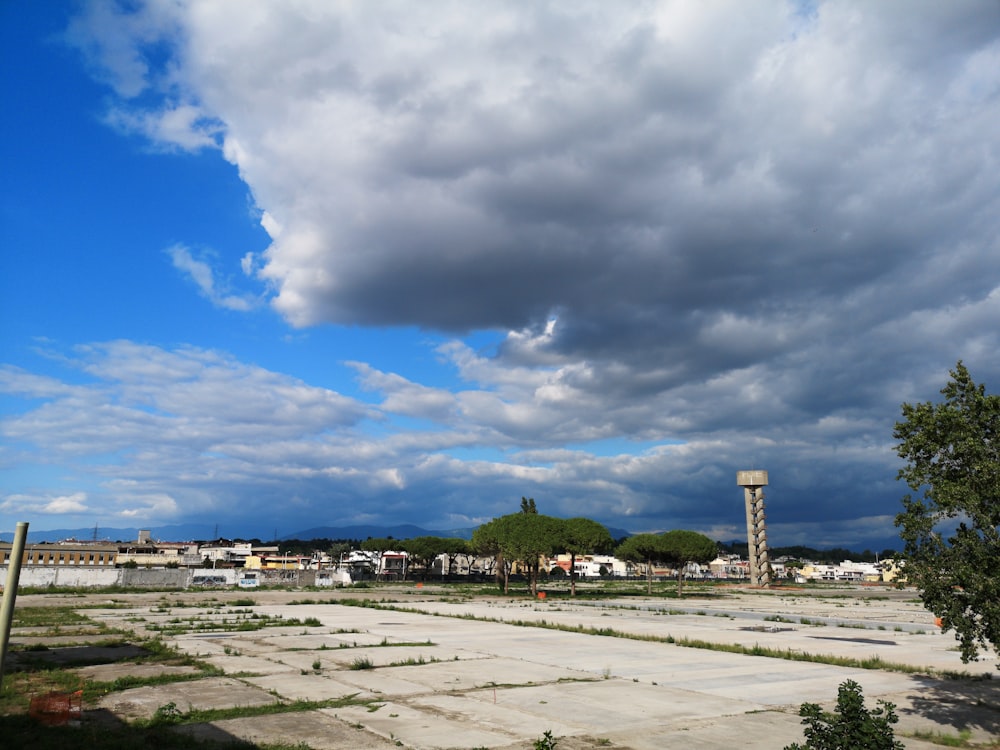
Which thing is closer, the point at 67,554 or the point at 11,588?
the point at 11,588

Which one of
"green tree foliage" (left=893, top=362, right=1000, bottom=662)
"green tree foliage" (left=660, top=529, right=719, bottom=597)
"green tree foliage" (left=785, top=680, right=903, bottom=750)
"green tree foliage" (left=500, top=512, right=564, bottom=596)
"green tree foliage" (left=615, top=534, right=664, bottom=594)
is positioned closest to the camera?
"green tree foliage" (left=785, top=680, right=903, bottom=750)

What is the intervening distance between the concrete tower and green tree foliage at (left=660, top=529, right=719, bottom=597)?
58.6 m

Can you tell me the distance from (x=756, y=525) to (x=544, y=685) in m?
142

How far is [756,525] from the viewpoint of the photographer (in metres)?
150

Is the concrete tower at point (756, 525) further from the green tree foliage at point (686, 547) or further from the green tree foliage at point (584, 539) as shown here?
the green tree foliage at point (584, 539)

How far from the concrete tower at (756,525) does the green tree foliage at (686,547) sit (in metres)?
58.6

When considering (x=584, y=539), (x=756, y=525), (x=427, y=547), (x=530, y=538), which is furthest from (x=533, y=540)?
(x=756, y=525)

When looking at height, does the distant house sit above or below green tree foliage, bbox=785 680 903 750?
below

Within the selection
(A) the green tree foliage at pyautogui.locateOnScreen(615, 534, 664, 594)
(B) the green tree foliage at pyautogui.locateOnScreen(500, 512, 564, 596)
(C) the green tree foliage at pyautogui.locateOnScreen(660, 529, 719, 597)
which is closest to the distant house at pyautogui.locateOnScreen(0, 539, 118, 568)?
(B) the green tree foliage at pyautogui.locateOnScreen(500, 512, 564, 596)

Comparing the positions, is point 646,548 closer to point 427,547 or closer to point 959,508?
point 427,547

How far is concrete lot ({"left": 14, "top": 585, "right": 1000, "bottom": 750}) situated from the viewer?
1486 centimetres

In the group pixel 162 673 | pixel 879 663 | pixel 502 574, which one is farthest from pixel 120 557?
pixel 879 663

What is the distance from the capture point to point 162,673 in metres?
21.9

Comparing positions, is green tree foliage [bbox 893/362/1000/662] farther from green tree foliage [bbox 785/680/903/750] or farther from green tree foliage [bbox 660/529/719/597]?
green tree foliage [bbox 660/529/719/597]
